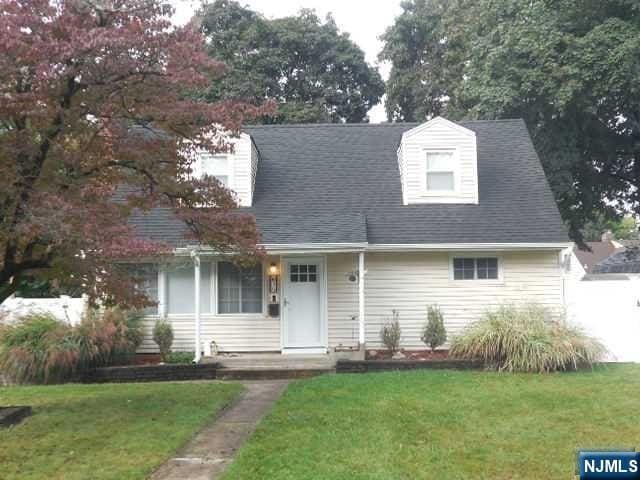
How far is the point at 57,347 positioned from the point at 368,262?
21.9ft

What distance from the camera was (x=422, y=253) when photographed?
13305 millimetres

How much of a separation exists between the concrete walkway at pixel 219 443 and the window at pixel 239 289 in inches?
149

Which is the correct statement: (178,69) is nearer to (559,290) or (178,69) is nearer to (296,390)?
(296,390)

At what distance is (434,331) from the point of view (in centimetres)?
1256

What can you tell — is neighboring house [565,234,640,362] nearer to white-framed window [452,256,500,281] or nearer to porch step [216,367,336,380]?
white-framed window [452,256,500,281]

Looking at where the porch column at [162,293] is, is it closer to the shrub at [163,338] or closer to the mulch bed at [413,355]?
the shrub at [163,338]

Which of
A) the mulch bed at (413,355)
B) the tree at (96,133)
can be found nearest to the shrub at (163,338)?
the mulch bed at (413,355)

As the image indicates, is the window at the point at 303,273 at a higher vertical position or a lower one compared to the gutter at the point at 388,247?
lower

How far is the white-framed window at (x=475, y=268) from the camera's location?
13.3 metres

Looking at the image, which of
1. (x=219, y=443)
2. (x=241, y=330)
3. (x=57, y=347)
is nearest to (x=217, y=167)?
(x=241, y=330)

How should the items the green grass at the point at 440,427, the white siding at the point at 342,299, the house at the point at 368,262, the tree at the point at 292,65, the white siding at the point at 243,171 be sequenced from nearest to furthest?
1. the green grass at the point at 440,427
2. the house at the point at 368,262
3. the white siding at the point at 342,299
4. the white siding at the point at 243,171
5. the tree at the point at 292,65

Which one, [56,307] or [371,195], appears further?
[371,195]

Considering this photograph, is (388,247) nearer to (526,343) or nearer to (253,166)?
(526,343)

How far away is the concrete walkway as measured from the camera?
565cm
